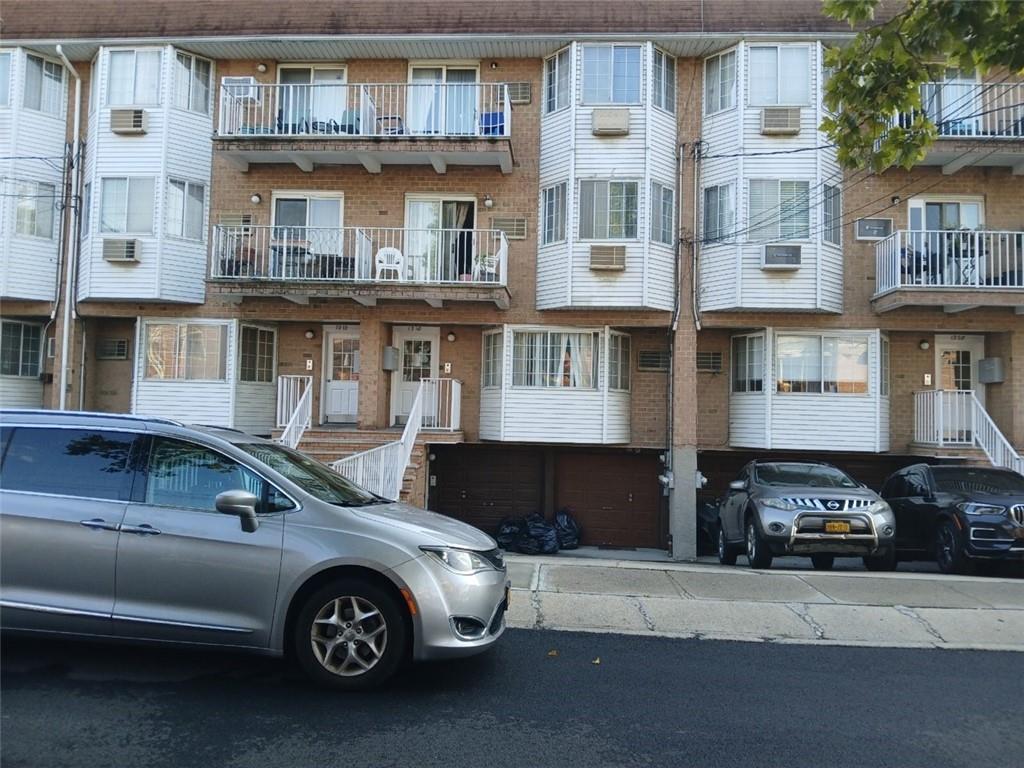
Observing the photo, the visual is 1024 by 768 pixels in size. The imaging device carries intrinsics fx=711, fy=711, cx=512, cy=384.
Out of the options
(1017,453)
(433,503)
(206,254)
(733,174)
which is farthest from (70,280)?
(1017,453)

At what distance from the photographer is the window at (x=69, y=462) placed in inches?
185

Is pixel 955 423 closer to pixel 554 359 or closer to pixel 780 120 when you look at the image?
pixel 780 120

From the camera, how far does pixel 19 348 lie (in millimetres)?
15664

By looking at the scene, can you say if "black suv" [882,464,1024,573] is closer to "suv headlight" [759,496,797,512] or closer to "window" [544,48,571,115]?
"suv headlight" [759,496,797,512]

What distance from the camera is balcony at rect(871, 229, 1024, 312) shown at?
44.4 ft

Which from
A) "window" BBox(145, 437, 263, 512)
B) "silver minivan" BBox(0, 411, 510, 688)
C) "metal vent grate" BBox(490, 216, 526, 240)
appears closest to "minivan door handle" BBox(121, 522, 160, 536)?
"silver minivan" BBox(0, 411, 510, 688)

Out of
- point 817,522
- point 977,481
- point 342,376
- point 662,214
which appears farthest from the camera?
point 342,376

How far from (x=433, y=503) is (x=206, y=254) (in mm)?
7377

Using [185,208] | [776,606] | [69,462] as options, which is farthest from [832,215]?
[69,462]

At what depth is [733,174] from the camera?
14.5 m

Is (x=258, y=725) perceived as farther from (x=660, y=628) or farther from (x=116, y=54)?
(x=116, y=54)

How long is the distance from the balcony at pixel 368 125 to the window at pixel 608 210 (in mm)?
1856

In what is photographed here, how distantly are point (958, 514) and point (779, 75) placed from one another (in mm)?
9355

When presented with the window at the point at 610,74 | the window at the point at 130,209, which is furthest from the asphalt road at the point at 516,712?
the window at the point at 610,74
